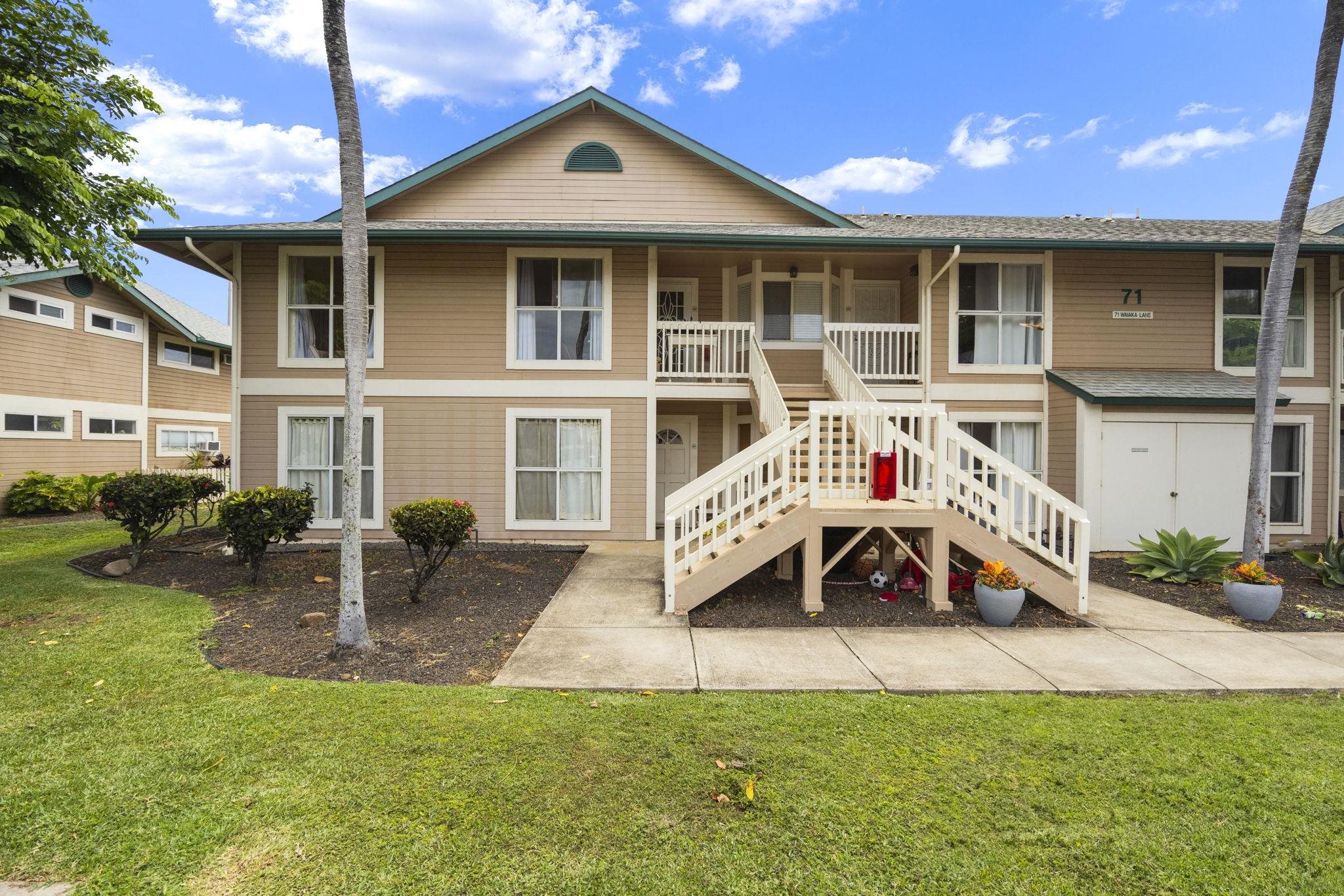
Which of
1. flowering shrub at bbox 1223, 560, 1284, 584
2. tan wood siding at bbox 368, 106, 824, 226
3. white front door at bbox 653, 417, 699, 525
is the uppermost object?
tan wood siding at bbox 368, 106, 824, 226

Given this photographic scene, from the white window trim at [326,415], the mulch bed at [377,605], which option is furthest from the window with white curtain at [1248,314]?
the white window trim at [326,415]

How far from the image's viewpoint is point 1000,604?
5.86 meters

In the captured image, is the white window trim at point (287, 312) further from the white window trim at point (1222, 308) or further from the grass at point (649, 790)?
the white window trim at point (1222, 308)

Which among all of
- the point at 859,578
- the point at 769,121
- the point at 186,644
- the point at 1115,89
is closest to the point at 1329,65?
the point at 859,578

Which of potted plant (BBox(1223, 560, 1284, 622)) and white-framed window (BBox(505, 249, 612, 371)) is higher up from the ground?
white-framed window (BBox(505, 249, 612, 371))

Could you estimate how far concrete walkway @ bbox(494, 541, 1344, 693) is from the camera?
14.3 feet

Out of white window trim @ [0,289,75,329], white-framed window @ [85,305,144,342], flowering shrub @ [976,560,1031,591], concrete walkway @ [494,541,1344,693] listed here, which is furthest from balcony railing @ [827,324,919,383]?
white-framed window @ [85,305,144,342]

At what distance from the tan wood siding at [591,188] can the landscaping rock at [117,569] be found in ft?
22.8

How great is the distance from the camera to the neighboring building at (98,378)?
45.7 ft

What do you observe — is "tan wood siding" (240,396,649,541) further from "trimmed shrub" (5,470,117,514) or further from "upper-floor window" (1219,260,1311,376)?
"upper-floor window" (1219,260,1311,376)

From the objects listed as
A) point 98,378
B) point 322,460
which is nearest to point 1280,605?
point 322,460

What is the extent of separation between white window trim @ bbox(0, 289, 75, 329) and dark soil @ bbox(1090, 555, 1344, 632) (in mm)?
23032

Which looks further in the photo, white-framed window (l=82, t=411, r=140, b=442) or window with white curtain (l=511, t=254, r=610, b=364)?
white-framed window (l=82, t=411, r=140, b=442)

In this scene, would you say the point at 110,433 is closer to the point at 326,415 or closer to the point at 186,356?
the point at 186,356
